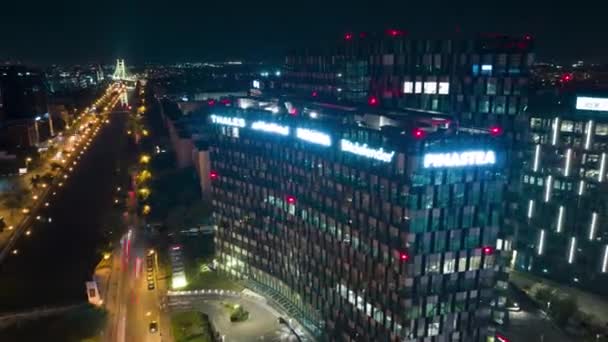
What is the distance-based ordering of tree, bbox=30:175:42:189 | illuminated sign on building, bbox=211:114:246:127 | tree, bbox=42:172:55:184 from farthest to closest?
tree, bbox=42:172:55:184 → tree, bbox=30:175:42:189 → illuminated sign on building, bbox=211:114:246:127

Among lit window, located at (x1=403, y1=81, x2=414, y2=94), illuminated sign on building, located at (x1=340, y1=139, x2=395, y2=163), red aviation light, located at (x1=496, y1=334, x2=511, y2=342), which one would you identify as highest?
lit window, located at (x1=403, y1=81, x2=414, y2=94)

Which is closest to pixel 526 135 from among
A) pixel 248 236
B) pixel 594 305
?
pixel 594 305

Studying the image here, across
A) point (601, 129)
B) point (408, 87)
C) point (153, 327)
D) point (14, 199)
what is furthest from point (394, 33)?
point (14, 199)

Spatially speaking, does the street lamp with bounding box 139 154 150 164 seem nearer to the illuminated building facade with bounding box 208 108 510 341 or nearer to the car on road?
the illuminated building facade with bounding box 208 108 510 341

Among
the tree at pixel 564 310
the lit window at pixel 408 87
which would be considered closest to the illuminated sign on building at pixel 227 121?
the lit window at pixel 408 87

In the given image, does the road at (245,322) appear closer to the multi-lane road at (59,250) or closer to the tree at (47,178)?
the multi-lane road at (59,250)

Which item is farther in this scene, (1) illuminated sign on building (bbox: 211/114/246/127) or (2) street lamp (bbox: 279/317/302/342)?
(1) illuminated sign on building (bbox: 211/114/246/127)

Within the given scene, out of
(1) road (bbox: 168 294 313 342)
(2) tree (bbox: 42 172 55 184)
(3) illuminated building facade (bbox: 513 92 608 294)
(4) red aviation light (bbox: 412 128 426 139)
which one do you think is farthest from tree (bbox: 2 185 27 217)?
(3) illuminated building facade (bbox: 513 92 608 294)
